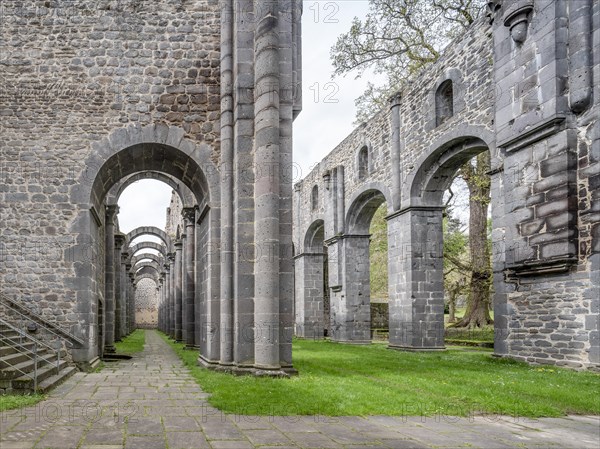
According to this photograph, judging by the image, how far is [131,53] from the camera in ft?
38.2

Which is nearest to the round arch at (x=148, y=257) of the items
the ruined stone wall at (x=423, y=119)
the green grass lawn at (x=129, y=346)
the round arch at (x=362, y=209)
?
the green grass lawn at (x=129, y=346)

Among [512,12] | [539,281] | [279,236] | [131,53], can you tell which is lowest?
[539,281]

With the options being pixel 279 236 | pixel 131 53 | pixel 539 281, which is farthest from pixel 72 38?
pixel 539 281

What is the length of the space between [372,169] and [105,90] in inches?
435

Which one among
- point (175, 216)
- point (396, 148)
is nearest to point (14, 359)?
point (396, 148)

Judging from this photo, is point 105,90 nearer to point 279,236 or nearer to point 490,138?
point 279,236

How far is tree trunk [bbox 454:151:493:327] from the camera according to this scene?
2067 centimetres

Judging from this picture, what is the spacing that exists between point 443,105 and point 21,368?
12760mm

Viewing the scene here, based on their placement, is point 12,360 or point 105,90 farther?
point 105,90

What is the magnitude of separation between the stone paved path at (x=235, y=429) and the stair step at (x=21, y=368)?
0.85 metres

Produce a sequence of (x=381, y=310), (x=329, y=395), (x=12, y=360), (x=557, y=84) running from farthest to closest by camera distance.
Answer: (x=381, y=310) → (x=557, y=84) → (x=12, y=360) → (x=329, y=395)

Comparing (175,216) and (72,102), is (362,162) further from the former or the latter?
(175,216)

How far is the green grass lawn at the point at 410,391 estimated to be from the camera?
6590 mm

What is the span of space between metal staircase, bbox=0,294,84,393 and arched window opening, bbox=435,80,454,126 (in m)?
11.2
